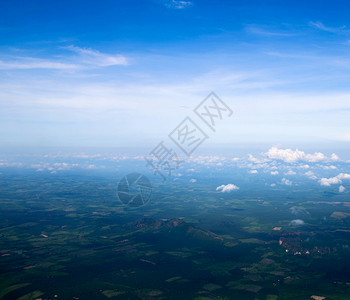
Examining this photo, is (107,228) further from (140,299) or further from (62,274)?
(140,299)

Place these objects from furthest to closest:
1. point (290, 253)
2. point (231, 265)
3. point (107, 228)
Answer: point (107, 228) < point (290, 253) < point (231, 265)

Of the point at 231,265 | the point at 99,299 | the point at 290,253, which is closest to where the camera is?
the point at 99,299

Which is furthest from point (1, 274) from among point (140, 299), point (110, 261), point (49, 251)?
point (140, 299)

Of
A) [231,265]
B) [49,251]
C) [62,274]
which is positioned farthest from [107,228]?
[231,265]

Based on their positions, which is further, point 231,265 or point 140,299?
point 231,265

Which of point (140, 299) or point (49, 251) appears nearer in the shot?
point (140, 299)

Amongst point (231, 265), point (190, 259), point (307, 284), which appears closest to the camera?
point (307, 284)

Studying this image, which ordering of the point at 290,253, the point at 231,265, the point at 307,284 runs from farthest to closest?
1. the point at 290,253
2. the point at 231,265
3. the point at 307,284

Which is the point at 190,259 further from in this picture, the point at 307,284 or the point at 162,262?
the point at 307,284
